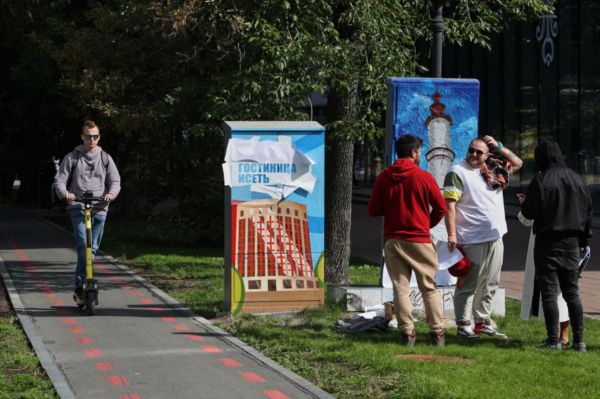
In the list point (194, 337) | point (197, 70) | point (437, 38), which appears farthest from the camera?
point (197, 70)

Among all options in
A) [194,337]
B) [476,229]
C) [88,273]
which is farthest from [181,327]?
[476,229]

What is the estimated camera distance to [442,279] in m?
11.6

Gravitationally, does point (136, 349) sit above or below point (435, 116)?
below

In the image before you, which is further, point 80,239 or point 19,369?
point 80,239

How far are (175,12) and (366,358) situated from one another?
37.2 ft

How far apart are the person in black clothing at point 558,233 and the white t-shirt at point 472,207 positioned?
54 centimetres

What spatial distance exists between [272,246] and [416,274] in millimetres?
2295

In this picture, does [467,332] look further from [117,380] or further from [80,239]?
[80,239]

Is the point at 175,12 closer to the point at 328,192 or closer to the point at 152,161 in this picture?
the point at 152,161

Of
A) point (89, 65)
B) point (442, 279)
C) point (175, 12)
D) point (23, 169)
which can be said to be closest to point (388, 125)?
point (442, 279)

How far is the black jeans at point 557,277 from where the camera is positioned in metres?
9.41

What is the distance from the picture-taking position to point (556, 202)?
9359 mm

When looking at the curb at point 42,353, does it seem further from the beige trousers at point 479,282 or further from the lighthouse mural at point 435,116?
the lighthouse mural at point 435,116

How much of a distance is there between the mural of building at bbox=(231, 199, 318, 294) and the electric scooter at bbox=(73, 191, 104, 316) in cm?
142
